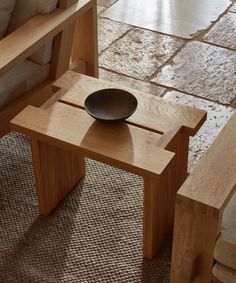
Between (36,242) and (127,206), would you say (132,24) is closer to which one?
(127,206)

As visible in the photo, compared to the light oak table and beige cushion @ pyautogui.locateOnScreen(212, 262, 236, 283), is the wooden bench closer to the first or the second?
beige cushion @ pyautogui.locateOnScreen(212, 262, 236, 283)

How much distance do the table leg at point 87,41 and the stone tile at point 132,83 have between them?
1.37ft

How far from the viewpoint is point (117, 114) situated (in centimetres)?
161

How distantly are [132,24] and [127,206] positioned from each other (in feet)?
4.18

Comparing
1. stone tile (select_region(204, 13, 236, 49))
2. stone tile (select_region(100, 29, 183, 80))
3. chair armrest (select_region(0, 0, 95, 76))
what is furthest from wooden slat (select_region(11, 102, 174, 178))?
stone tile (select_region(204, 13, 236, 49))

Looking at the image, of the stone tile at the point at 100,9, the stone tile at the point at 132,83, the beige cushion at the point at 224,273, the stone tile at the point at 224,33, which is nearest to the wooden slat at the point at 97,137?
the beige cushion at the point at 224,273

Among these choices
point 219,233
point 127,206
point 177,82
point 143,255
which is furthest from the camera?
point 177,82

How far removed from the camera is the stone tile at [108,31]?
109 inches

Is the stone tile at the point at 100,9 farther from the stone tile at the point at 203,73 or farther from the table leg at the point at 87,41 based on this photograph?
the table leg at the point at 87,41

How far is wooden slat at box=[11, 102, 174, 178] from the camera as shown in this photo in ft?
4.86

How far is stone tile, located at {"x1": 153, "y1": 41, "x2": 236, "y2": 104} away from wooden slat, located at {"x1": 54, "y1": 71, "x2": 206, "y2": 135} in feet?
2.51

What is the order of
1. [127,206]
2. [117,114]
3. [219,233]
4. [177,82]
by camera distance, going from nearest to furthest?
[219,233]
[117,114]
[127,206]
[177,82]

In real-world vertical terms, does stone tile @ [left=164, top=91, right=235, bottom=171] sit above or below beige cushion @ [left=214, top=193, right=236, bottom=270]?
below

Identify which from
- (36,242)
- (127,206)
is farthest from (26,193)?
(127,206)
